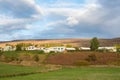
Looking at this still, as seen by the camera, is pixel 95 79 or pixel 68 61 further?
pixel 68 61

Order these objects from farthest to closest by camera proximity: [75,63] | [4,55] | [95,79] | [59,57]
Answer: [4,55]
[59,57]
[75,63]
[95,79]

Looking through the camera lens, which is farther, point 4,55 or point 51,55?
point 4,55

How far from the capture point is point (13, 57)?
136m

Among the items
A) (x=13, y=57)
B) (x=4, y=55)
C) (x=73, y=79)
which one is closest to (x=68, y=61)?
(x=13, y=57)

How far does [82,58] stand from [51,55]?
1396cm

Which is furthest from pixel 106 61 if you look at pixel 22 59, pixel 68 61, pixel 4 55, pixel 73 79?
pixel 73 79

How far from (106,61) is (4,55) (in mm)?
49320

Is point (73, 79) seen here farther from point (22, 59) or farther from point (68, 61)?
point (22, 59)

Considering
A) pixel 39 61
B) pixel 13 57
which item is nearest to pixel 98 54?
pixel 39 61

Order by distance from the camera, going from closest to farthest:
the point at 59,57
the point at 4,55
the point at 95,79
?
the point at 95,79 → the point at 59,57 → the point at 4,55

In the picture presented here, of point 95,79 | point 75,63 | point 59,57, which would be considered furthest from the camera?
point 59,57

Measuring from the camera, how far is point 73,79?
50.8 m

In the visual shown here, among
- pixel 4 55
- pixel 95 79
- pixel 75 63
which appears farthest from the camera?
pixel 4 55

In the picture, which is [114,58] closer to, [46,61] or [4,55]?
[46,61]
